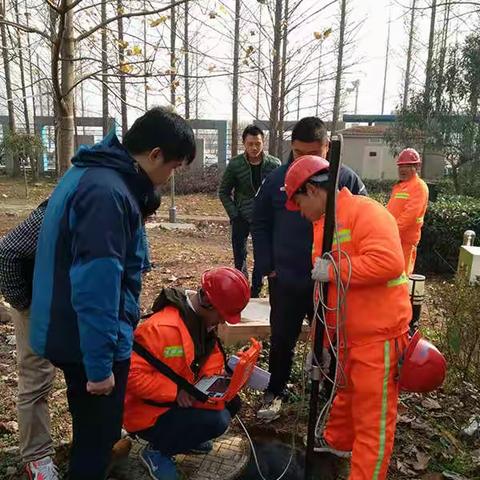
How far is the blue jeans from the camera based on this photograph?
8.00ft

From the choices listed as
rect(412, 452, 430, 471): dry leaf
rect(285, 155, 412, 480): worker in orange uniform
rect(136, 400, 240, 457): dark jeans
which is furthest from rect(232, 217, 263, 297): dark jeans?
rect(285, 155, 412, 480): worker in orange uniform

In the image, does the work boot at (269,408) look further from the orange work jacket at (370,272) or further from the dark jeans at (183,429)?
the orange work jacket at (370,272)

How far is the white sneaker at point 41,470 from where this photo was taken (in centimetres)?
235

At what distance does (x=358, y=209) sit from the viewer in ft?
7.25

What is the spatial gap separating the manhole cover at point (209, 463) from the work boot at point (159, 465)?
0.09m

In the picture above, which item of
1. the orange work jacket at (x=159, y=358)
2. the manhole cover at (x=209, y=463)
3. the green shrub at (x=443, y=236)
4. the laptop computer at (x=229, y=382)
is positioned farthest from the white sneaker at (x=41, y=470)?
the green shrub at (x=443, y=236)

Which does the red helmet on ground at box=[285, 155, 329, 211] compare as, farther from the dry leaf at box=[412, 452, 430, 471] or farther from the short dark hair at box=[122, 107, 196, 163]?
the dry leaf at box=[412, 452, 430, 471]

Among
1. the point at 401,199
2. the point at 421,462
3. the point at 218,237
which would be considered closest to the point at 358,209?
the point at 421,462

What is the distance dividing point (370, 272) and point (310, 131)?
1261 mm

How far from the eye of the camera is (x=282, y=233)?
121 inches

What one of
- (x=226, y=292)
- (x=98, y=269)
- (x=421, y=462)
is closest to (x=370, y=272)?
(x=226, y=292)

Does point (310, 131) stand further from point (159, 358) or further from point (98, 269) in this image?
point (98, 269)

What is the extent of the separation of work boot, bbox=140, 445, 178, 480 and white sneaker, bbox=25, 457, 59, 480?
0.46 metres

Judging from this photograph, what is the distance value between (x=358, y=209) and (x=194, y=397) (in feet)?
4.08
